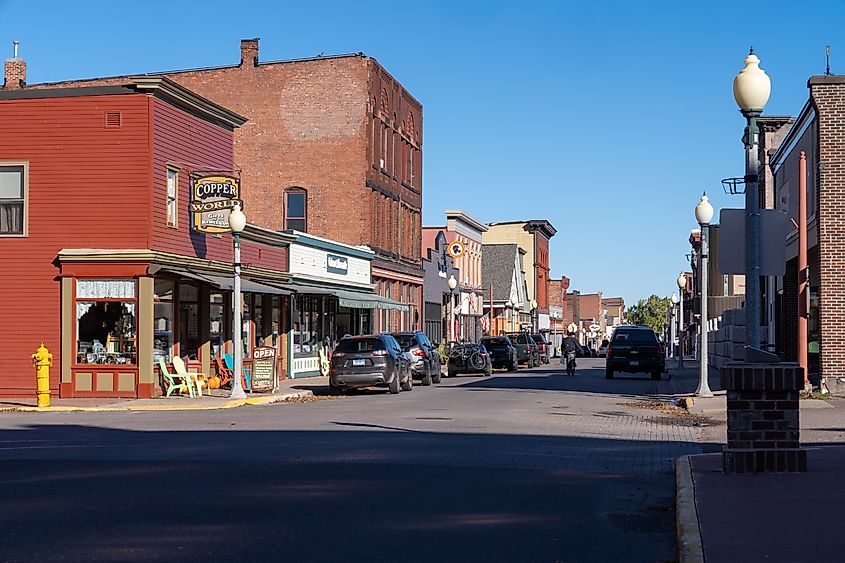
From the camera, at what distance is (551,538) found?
9.19 meters

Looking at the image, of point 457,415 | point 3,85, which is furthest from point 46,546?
point 3,85

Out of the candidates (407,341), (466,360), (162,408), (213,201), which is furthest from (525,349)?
(162,408)

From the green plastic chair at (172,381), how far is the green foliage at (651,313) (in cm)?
13269

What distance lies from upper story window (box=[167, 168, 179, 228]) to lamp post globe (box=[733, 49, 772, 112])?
66.6ft

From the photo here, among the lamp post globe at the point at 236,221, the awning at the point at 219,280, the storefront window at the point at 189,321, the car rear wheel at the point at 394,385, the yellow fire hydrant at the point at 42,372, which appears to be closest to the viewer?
the yellow fire hydrant at the point at 42,372

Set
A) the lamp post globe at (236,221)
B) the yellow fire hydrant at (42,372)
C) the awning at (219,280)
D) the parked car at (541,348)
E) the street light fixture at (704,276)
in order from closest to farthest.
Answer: the yellow fire hydrant at (42,372)
the street light fixture at (704,276)
the lamp post globe at (236,221)
the awning at (219,280)
the parked car at (541,348)

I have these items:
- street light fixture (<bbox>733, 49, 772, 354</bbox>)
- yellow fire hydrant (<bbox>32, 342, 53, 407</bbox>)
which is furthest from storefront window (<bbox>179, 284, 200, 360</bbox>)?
street light fixture (<bbox>733, 49, 772, 354</bbox>)

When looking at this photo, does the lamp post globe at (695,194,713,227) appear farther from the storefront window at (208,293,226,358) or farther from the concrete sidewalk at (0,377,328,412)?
the storefront window at (208,293,226,358)

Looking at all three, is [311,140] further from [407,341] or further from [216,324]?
[216,324]

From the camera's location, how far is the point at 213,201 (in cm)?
3098

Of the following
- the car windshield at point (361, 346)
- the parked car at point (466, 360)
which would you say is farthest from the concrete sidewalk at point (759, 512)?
the parked car at point (466, 360)

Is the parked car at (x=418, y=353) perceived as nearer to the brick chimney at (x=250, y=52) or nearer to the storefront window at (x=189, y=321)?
the storefront window at (x=189, y=321)

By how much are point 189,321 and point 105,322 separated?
3.50 meters

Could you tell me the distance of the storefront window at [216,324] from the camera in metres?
33.8
